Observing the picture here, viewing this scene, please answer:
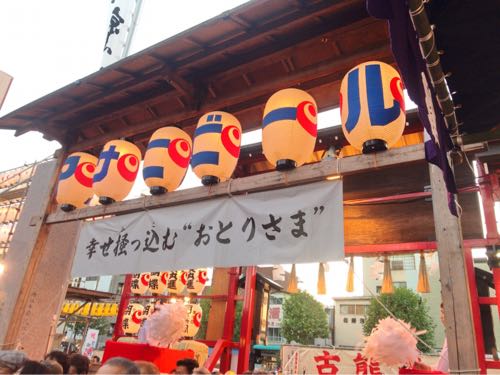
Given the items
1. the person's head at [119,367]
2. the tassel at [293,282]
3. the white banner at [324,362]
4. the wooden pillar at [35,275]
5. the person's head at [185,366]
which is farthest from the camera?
the tassel at [293,282]

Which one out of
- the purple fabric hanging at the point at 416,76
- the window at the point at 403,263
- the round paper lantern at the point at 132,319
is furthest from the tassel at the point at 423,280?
the window at the point at 403,263

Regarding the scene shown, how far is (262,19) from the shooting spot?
4266 millimetres

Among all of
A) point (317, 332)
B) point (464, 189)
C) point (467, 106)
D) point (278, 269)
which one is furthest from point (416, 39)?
point (317, 332)

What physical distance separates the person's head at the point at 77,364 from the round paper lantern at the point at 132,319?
7.96m

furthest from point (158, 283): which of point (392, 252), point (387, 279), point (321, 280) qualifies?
point (392, 252)

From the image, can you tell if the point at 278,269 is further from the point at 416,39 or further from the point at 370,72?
the point at 416,39

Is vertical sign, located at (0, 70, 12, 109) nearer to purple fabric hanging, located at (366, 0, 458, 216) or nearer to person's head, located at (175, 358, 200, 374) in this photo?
person's head, located at (175, 358, 200, 374)

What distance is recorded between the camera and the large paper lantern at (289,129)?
12.5 feet

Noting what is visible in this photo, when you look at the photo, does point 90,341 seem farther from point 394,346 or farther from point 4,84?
point 394,346

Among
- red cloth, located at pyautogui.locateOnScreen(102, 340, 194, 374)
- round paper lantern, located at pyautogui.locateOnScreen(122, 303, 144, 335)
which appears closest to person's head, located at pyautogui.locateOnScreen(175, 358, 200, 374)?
red cloth, located at pyautogui.locateOnScreen(102, 340, 194, 374)

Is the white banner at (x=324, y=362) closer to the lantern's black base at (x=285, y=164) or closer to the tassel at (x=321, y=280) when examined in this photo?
the tassel at (x=321, y=280)

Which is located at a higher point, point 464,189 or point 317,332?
point 464,189

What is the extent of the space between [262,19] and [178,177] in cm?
230

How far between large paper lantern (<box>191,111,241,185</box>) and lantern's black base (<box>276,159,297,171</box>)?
2.40ft
